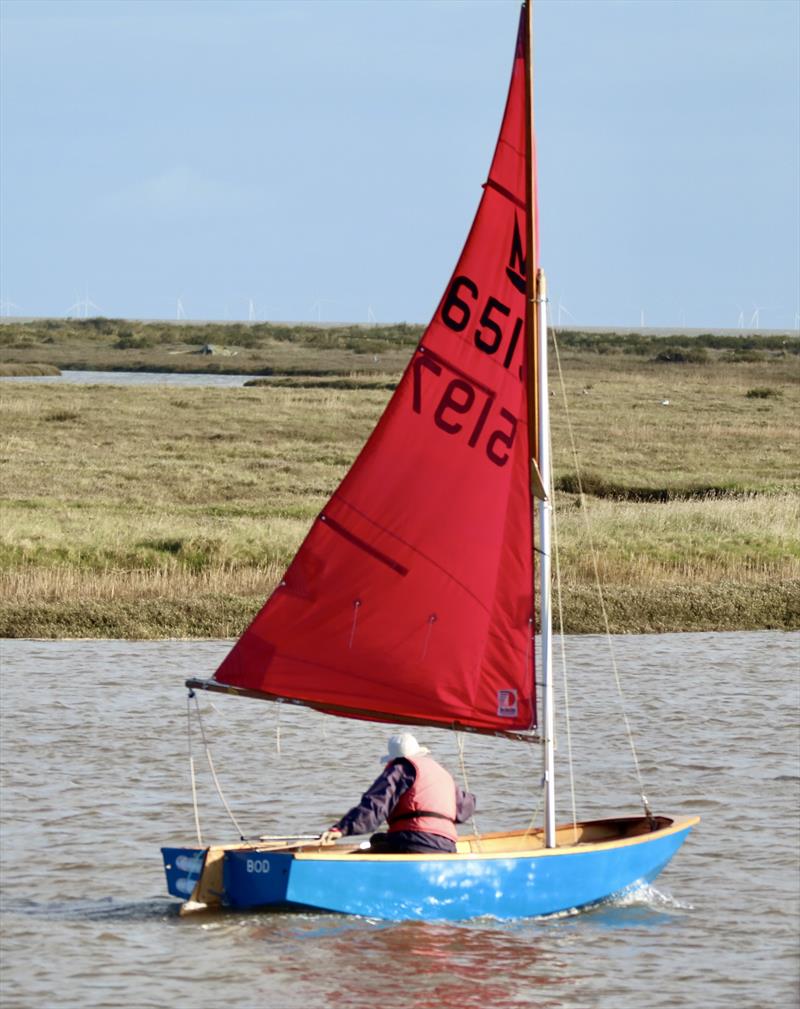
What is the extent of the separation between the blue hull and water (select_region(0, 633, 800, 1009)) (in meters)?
0.24

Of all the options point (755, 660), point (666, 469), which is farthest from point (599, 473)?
point (755, 660)

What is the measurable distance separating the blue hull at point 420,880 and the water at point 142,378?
258ft

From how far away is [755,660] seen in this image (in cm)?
2764

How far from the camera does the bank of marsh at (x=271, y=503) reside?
1180 inches

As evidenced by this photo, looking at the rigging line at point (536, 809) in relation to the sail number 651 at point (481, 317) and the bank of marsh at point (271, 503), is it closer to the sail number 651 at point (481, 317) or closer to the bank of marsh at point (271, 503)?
the sail number 651 at point (481, 317)

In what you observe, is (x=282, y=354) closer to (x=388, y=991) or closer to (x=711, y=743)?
(x=711, y=743)

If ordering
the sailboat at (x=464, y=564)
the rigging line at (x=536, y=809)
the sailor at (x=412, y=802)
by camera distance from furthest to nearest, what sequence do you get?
the rigging line at (x=536, y=809), the sailboat at (x=464, y=564), the sailor at (x=412, y=802)

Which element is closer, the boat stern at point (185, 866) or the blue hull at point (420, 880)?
the blue hull at point (420, 880)

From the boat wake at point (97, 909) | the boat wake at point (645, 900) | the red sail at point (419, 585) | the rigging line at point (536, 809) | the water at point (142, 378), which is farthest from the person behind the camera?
the water at point (142, 378)

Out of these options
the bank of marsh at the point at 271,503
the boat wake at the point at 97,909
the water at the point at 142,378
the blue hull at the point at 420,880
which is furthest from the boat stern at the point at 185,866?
the water at the point at 142,378

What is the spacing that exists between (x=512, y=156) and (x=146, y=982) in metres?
6.95

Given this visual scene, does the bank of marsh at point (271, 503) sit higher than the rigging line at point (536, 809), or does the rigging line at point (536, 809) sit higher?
the bank of marsh at point (271, 503)

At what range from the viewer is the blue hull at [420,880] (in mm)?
14000

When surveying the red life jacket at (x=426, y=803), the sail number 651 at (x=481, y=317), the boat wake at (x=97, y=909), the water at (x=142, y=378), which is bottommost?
the boat wake at (x=97, y=909)
